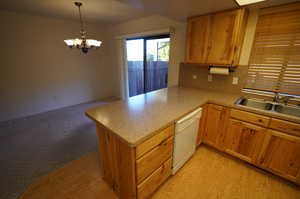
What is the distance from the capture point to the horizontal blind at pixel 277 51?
66.1 inches

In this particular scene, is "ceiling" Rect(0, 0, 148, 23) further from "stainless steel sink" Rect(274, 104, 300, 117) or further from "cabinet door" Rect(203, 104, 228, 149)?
"stainless steel sink" Rect(274, 104, 300, 117)

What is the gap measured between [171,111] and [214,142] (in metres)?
1.18

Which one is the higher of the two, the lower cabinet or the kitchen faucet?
the kitchen faucet

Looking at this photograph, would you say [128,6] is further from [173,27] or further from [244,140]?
[244,140]

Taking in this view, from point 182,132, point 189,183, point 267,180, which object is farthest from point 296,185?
point 182,132

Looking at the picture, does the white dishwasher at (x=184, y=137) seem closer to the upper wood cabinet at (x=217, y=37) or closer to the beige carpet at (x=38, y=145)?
the upper wood cabinet at (x=217, y=37)

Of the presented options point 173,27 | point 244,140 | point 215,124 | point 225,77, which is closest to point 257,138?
point 244,140

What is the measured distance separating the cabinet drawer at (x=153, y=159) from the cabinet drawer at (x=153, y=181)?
63mm

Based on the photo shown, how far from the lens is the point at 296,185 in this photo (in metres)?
1.65

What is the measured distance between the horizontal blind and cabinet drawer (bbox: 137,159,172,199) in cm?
188

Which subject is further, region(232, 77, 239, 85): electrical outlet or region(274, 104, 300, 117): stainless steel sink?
region(232, 77, 239, 85): electrical outlet

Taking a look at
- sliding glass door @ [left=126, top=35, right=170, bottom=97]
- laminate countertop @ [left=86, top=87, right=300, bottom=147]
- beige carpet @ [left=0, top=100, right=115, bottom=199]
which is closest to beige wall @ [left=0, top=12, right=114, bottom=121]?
beige carpet @ [left=0, top=100, right=115, bottom=199]

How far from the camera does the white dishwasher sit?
1.50 meters

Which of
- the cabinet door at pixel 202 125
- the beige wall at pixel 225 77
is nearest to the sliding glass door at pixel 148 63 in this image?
the beige wall at pixel 225 77
